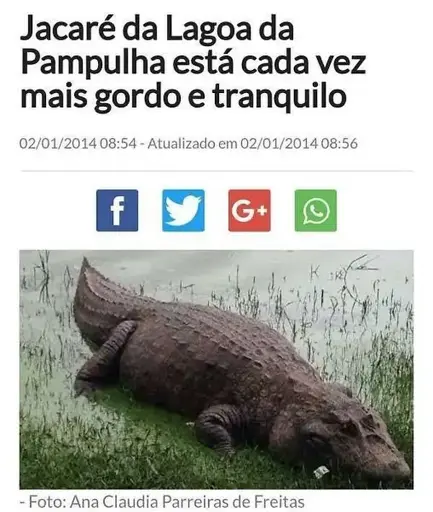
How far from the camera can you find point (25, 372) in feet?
14.8

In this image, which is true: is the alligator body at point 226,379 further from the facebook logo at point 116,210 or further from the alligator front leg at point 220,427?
the facebook logo at point 116,210

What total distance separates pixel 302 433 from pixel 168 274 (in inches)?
37.0

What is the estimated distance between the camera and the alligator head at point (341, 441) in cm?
438

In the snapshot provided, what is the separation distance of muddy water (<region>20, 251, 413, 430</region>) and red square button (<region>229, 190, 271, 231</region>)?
0.42ft

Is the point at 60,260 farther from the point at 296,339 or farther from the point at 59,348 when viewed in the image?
the point at 296,339

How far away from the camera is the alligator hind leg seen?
4.75 m

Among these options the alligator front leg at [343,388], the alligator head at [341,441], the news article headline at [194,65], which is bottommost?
the alligator head at [341,441]

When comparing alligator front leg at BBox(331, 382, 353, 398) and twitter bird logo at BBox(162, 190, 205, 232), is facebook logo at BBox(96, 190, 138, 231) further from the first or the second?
alligator front leg at BBox(331, 382, 353, 398)

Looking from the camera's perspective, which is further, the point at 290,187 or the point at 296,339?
the point at 296,339

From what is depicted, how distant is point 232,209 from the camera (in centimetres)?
439

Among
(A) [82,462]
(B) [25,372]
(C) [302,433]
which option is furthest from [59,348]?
(C) [302,433]
